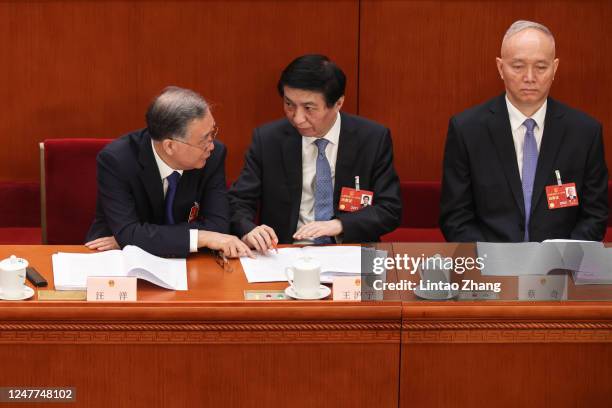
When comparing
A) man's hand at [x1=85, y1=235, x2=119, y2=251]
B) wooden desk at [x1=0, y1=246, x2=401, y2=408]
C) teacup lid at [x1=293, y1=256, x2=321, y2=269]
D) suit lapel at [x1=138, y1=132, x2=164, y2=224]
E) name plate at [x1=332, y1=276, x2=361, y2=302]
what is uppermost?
suit lapel at [x1=138, y1=132, x2=164, y2=224]

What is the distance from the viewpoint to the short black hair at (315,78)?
11.8ft

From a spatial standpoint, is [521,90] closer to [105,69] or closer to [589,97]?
[589,97]

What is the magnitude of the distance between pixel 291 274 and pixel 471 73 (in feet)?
6.48

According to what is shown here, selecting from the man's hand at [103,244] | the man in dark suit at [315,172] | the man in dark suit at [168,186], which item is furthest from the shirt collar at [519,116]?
the man's hand at [103,244]

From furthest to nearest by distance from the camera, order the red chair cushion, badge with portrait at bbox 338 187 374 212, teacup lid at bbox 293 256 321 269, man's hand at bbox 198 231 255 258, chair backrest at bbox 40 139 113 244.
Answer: the red chair cushion
chair backrest at bbox 40 139 113 244
badge with portrait at bbox 338 187 374 212
man's hand at bbox 198 231 255 258
teacup lid at bbox 293 256 321 269

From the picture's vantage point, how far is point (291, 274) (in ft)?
9.26

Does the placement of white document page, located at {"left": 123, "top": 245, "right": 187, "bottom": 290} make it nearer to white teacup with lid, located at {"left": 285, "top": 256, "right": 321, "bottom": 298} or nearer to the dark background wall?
white teacup with lid, located at {"left": 285, "top": 256, "right": 321, "bottom": 298}

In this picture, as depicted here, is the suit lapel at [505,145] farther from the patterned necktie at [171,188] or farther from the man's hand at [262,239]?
the patterned necktie at [171,188]

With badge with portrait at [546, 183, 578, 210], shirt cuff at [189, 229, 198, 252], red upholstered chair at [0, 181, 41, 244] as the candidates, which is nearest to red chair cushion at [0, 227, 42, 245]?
red upholstered chair at [0, 181, 41, 244]

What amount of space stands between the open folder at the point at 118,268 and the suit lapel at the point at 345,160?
83 cm

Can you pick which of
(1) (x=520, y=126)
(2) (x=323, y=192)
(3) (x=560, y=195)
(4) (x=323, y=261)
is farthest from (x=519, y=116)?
(4) (x=323, y=261)

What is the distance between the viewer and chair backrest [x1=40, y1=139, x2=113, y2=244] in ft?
12.6

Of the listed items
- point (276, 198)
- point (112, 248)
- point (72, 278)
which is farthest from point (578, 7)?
point (72, 278)

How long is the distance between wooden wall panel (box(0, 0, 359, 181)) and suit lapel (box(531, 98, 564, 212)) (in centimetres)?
105
